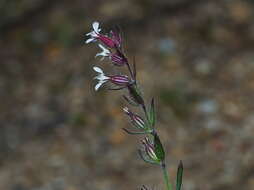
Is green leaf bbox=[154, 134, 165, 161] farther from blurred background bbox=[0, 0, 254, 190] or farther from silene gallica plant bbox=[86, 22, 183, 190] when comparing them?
blurred background bbox=[0, 0, 254, 190]

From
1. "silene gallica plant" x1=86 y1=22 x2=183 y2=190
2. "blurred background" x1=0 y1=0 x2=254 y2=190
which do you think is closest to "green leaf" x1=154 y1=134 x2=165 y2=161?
"silene gallica plant" x1=86 y1=22 x2=183 y2=190

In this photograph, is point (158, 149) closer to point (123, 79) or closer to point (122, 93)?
point (123, 79)

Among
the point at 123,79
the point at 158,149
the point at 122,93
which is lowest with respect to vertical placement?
the point at 158,149

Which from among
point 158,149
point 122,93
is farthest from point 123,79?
point 122,93

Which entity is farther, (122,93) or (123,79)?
(122,93)

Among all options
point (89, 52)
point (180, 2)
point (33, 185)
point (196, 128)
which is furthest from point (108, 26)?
point (33, 185)

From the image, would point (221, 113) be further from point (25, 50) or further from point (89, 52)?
point (25, 50)

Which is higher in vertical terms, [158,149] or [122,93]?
[122,93]

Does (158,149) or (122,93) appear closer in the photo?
(158,149)

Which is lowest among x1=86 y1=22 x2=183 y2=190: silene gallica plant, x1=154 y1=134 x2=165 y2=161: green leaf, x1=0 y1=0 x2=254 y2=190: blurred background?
x1=154 y1=134 x2=165 y2=161: green leaf

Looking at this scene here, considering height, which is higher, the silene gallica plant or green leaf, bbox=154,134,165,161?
the silene gallica plant
